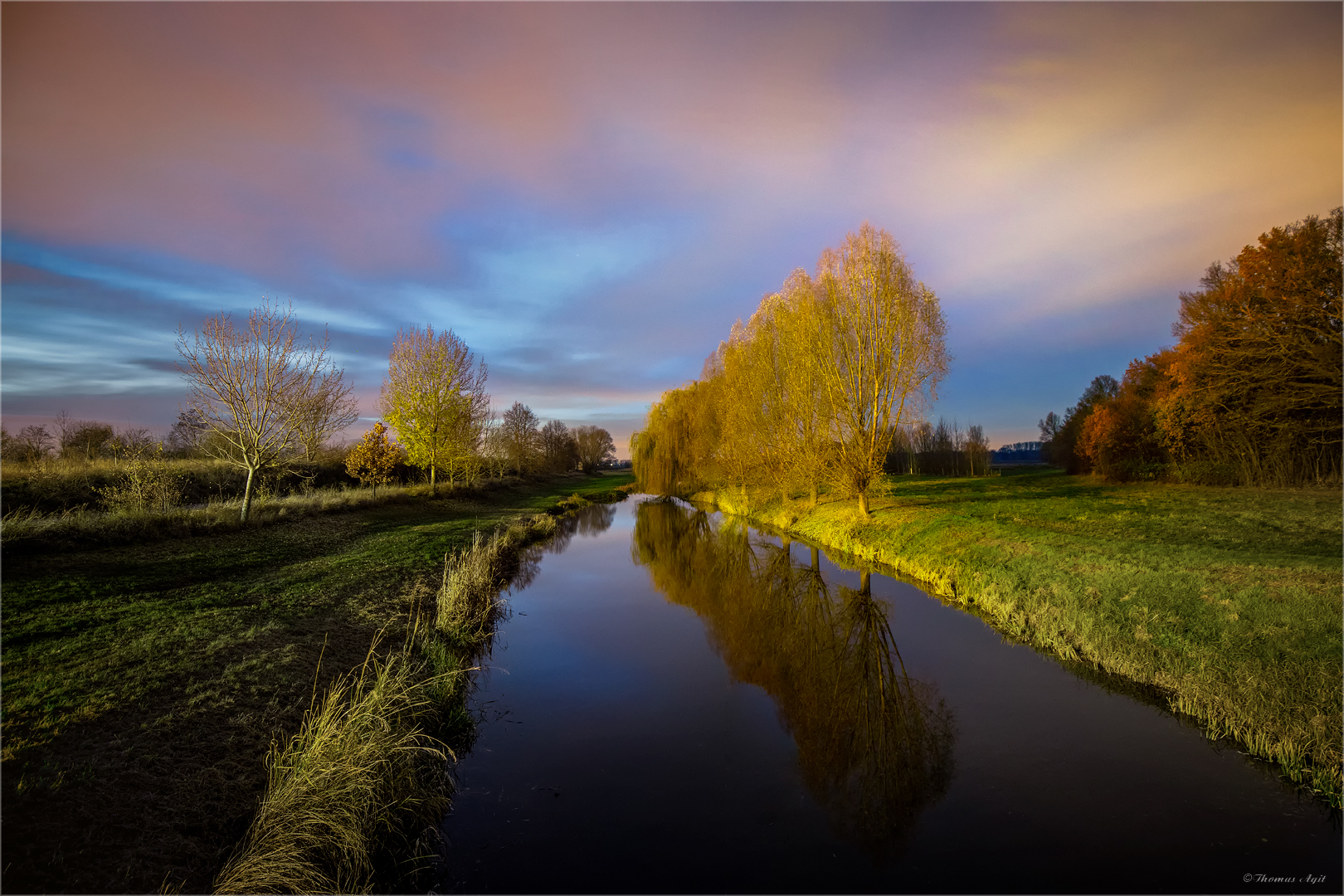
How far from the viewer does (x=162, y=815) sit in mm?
3680

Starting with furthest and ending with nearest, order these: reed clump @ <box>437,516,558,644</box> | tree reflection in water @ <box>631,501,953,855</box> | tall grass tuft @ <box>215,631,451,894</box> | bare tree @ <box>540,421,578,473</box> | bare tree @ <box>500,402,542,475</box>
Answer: bare tree @ <box>540,421,578,473</box> → bare tree @ <box>500,402,542,475</box> → reed clump @ <box>437,516,558,644</box> → tree reflection in water @ <box>631,501,953,855</box> → tall grass tuft @ <box>215,631,451,894</box>

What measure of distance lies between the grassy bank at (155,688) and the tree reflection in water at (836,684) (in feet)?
17.0

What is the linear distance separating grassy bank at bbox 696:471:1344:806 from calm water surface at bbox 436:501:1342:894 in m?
0.49

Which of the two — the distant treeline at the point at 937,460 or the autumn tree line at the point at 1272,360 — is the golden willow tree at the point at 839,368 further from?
the distant treeline at the point at 937,460

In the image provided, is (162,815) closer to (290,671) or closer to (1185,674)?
(290,671)

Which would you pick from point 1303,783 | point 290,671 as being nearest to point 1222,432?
point 1303,783

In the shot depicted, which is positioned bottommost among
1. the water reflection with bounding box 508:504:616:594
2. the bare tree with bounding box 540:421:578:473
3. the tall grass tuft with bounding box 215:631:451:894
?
the water reflection with bounding box 508:504:616:594

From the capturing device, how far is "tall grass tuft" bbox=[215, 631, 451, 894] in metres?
3.53

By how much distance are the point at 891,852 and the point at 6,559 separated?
13399 mm

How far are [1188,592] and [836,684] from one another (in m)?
5.36

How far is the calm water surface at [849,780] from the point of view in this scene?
13.3 feet

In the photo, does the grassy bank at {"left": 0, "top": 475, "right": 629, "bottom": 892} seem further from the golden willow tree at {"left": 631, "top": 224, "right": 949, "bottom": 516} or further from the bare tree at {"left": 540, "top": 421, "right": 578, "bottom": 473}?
the bare tree at {"left": 540, "top": 421, "right": 578, "bottom": 473}

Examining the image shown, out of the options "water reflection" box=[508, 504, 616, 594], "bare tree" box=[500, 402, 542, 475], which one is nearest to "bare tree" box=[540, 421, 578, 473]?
"bare tree" box=[500, 402, 542, 475]

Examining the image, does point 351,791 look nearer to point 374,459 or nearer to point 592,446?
point 374,459
